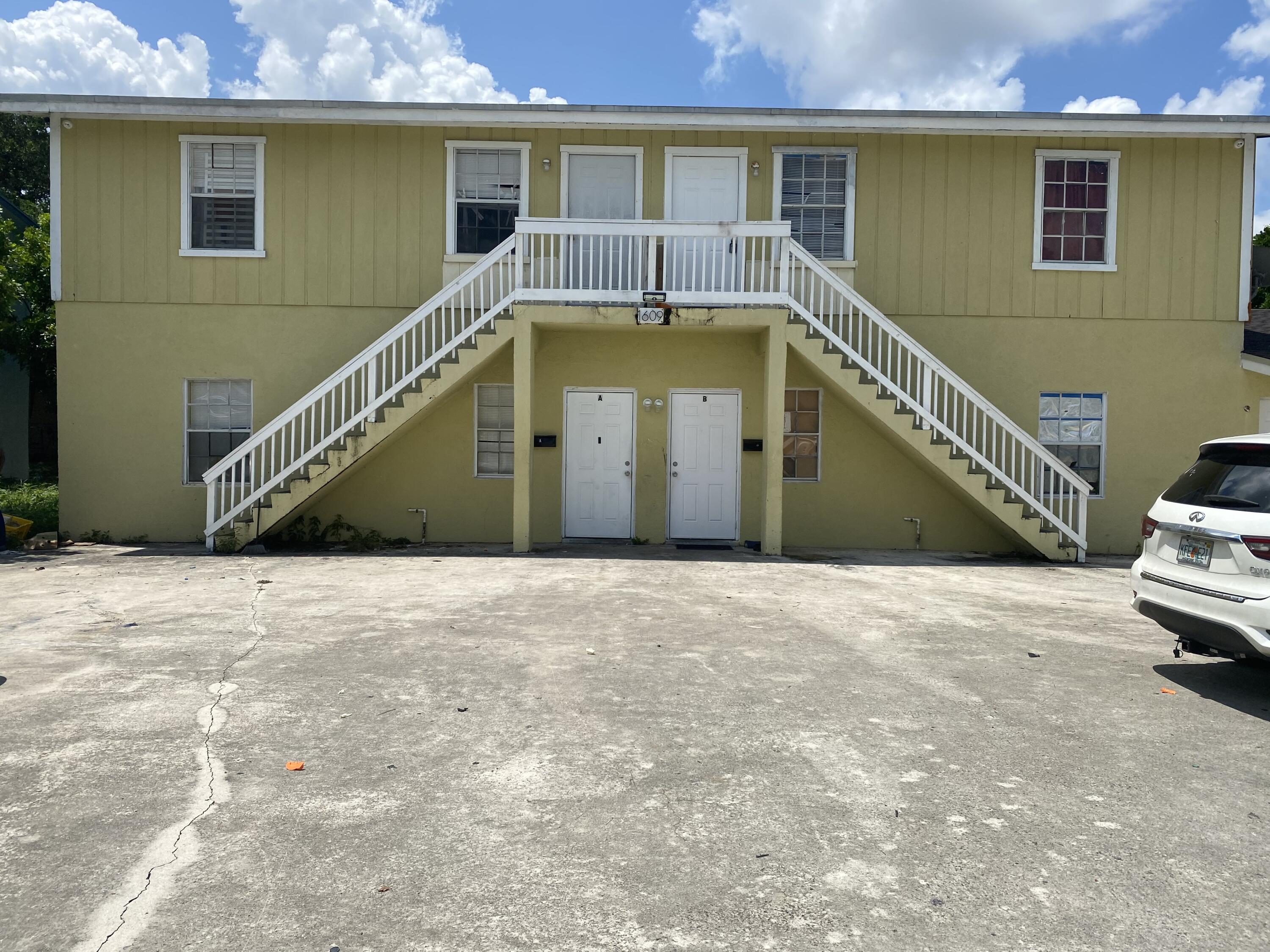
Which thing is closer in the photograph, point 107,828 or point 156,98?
point 107,828

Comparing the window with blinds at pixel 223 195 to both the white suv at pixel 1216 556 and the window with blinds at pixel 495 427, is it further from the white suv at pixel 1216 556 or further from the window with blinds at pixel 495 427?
the white suv at pixel 1216 556

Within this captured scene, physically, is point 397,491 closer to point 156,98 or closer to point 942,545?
point 156,98

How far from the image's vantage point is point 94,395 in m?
13.3

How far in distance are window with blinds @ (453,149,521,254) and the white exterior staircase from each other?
893mm

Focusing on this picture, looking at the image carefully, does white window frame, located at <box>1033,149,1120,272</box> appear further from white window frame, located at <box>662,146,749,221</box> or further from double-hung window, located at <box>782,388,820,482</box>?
white window frame, located at <box>662,146,749,221</box>

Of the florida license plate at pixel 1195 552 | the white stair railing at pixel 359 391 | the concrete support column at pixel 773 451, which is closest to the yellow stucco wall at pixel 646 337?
the white stair railing at pixel 359 391

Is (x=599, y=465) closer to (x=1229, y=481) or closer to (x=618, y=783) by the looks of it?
(x=1229, y=481)

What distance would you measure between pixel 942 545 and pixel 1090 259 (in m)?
4.67

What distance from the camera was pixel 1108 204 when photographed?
44.2 ft

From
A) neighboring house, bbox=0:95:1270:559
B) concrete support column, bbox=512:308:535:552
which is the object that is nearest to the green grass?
neighboring house, bbox=0:95:1270:559

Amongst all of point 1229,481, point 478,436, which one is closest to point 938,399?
point 478,436

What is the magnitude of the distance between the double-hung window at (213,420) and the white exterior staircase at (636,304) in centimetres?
96

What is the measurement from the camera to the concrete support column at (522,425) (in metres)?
12.0

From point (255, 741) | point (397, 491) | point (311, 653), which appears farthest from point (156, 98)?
point (255, 741)
